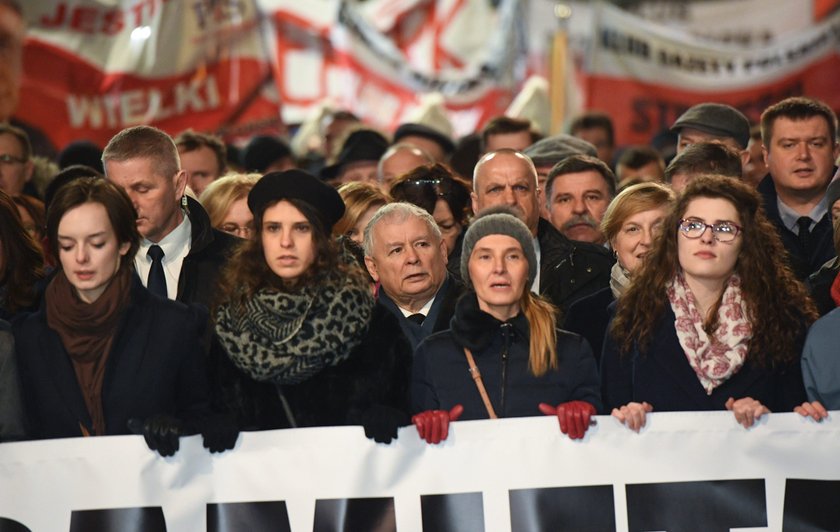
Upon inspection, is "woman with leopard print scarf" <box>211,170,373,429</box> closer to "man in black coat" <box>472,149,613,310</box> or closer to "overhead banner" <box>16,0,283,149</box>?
"man in black coat" <box>472,149,613,310</box>

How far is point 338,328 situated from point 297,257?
0.35m

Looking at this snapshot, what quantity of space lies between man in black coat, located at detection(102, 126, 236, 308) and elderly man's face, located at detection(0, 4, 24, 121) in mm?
3570

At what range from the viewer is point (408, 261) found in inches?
247

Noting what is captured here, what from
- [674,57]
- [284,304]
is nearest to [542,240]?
[284,304]

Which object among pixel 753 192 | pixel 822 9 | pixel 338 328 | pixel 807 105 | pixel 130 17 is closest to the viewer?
pixel 338 328

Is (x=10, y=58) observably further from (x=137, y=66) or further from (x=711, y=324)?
(x=711, y=324)

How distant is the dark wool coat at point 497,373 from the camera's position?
5.52 m

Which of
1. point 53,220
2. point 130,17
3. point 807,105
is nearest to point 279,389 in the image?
point 53,220

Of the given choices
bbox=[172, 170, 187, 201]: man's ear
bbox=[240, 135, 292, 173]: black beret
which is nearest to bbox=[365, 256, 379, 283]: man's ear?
bbox=[172, 170, 187, 201]: man's ear

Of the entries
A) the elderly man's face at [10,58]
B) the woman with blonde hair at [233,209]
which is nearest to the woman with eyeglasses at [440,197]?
the woman with blonde hair at [233,209]

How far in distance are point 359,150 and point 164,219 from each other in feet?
9.61

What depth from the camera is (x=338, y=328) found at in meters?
5.34

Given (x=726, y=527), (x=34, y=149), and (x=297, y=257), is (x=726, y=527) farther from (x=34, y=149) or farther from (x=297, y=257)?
(x=34, y=149)

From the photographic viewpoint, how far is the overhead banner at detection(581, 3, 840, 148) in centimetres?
1165
